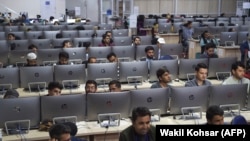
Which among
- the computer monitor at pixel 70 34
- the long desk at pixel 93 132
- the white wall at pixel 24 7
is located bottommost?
the long desk at pixel 93 132

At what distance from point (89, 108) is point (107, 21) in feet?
53.5

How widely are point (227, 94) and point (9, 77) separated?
351 centimetres

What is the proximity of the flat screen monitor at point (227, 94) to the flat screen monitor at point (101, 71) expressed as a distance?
2058 mm

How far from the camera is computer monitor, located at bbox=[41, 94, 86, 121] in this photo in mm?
4430

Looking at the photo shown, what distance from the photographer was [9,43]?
1006 centimetres

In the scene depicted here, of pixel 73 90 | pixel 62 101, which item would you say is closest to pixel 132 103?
pixel 62 101

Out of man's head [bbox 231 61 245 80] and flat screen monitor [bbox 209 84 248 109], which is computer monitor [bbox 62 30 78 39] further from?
flat screen monitor [bbox 209 84 248 109]

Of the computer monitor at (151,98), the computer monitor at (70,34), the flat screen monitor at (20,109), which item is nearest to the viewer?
the flat screen monitor at (20,109)

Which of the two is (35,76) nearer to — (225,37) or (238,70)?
(238,70)

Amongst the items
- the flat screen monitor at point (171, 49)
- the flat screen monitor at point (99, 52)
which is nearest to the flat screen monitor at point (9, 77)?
the flat screen monitor at point (99, 52)

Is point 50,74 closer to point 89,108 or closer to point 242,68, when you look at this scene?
point 89,108

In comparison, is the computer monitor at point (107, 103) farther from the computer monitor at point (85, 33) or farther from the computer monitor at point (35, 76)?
the computer monitor at point (85, 33)

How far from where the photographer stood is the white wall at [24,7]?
20.9 m

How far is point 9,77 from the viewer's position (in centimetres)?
615
